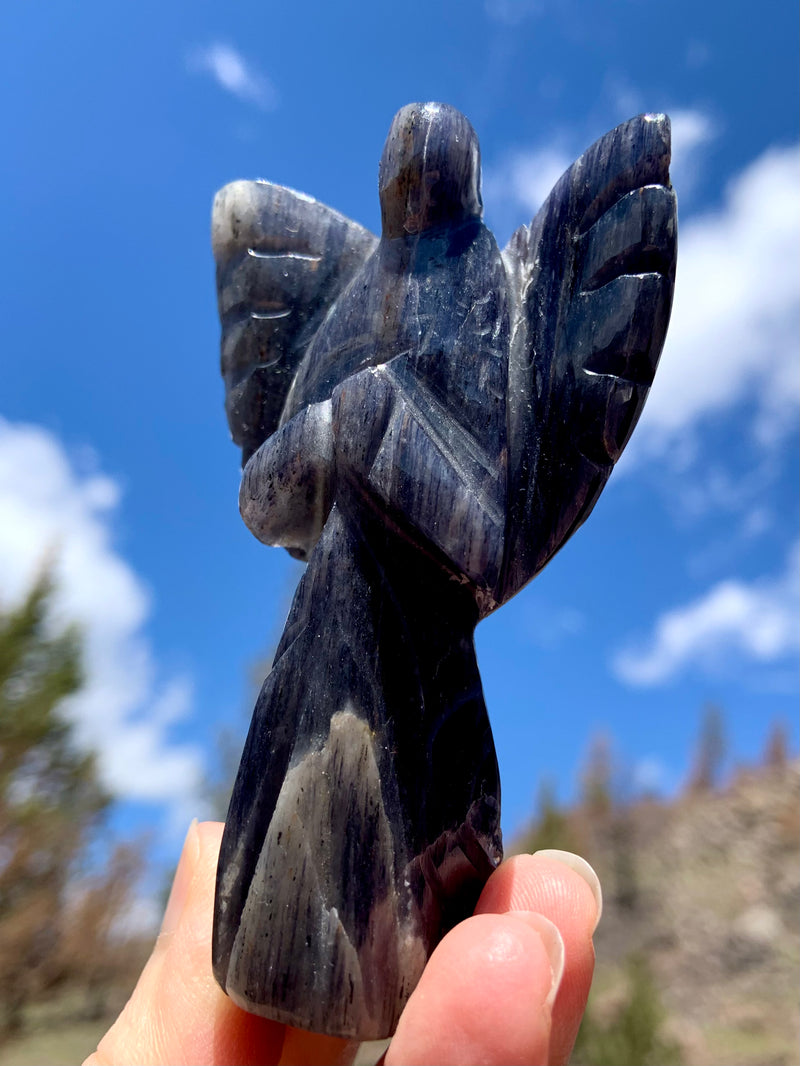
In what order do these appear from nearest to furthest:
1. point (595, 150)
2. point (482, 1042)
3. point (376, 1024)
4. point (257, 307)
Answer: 1. point (482, 1042)
2. point (376, 1024)
3. point (595, 150)
4. point (257, 307)

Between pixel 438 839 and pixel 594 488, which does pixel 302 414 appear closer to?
pixel 594 488

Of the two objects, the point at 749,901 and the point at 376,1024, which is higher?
the point at 749,901

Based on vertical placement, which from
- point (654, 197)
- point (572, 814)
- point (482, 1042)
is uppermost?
point (572, 814)

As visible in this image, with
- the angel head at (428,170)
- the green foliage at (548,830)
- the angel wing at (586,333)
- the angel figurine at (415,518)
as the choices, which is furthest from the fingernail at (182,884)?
the green foliage at (548,830)

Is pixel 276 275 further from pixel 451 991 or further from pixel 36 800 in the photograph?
pixel 36 800

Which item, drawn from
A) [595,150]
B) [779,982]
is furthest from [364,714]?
[779,982]

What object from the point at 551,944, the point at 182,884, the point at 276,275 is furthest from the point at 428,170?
the point at 182,884
